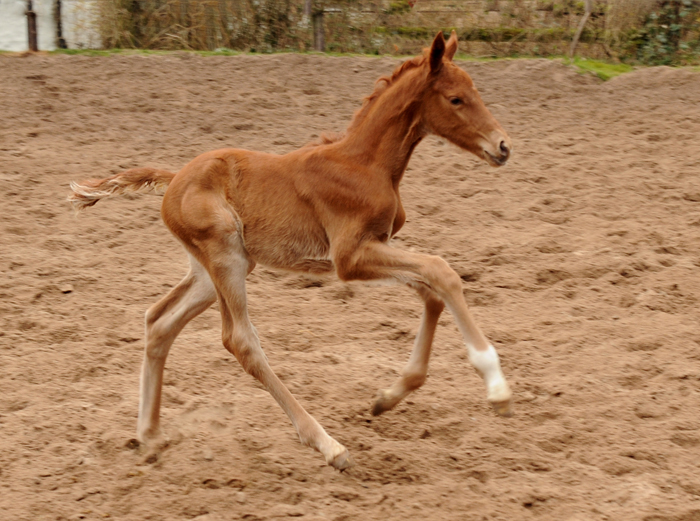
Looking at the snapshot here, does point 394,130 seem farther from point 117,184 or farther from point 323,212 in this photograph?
point 117,184

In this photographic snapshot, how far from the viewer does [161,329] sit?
3773 millimetres

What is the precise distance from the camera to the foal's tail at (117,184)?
3.93 metres

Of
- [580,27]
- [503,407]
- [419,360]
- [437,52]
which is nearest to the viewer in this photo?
[503,407]

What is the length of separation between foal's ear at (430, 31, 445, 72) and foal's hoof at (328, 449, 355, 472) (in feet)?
5.60

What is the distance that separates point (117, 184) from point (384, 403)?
1696 millimetres

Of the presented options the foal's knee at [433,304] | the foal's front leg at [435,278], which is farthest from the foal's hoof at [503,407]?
the foal's knee at [433,304]

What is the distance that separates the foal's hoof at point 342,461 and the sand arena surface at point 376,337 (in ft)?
0.20

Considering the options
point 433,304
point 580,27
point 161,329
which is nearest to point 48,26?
point 580,27

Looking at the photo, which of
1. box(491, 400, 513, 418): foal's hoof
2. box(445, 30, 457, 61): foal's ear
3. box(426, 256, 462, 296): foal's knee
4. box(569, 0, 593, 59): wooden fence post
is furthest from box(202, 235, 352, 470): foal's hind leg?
box(569, 0, 593, 59): wooden fence post

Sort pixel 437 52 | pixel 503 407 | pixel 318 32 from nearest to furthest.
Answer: pixel 503 407, pixel 437 52, pixel 318 32

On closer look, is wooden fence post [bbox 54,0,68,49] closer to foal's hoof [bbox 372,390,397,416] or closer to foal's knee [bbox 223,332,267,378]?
foal's knee [bbox 223,332,267,378]

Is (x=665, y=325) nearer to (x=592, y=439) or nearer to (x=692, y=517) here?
(x=592, y=439)

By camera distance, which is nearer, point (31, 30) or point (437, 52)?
point (437, 52)

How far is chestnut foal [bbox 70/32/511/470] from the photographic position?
3482 mm
